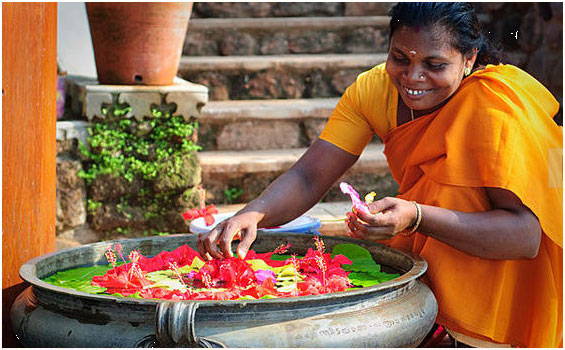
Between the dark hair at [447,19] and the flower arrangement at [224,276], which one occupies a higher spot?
the dark hair at [447,19]

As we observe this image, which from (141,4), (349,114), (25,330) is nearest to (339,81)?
(141,4)

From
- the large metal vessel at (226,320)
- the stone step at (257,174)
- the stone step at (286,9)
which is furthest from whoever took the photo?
the stone step at (286,9)

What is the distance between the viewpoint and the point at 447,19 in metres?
2.00

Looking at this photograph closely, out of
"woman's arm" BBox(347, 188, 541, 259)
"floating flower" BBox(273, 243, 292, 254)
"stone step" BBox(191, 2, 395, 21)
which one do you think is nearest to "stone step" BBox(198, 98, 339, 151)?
"stone step" BBox(191, 2, 395, 21)

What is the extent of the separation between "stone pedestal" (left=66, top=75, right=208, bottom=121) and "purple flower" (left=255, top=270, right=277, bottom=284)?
216 cm

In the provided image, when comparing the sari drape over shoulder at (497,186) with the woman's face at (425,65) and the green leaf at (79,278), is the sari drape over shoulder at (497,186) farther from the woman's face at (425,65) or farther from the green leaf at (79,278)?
the green leaf at (79,278)

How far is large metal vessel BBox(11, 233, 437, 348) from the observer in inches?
59.5

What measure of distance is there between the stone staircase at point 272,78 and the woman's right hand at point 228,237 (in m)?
2.05

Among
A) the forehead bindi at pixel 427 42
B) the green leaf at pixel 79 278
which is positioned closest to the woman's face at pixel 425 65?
the forehead bindi at pixel 427 42

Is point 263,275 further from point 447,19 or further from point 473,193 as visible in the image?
point 447,19

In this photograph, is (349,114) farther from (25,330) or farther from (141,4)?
(141,4)

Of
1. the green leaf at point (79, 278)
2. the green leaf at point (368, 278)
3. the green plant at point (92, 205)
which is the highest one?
the green leaf at point (368, 278)

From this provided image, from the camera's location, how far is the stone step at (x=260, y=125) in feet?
14.4

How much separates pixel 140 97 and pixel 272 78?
1170 millimetres
